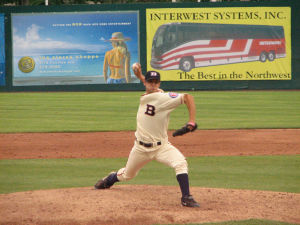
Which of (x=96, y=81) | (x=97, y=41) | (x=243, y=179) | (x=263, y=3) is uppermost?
(x=263, y=3)

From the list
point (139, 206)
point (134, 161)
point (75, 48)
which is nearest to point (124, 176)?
point (134, 161)

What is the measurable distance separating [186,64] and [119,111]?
824 cm

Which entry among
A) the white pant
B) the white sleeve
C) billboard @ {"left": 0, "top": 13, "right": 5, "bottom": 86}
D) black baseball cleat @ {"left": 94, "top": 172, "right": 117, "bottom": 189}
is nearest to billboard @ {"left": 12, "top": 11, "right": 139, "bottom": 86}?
billboard @ {"left": 0, "top": 13, "right": 5, "bottom": 86}

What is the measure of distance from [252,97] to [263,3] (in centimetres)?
571

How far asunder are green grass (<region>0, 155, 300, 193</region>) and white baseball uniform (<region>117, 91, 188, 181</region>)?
168 centimetres

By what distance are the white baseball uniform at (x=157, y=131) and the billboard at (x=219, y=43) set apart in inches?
756

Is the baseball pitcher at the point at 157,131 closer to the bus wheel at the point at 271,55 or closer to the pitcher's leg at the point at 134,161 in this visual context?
the pitcher's leg at the point at 134,161

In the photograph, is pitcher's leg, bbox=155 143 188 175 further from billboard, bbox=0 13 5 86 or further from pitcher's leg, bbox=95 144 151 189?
billboard, bbox=0 13 5 86

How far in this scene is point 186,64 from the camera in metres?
25.6

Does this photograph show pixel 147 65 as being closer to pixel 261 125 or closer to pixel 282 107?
pixel 282 107

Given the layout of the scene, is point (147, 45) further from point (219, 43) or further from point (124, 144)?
point (124, 144)

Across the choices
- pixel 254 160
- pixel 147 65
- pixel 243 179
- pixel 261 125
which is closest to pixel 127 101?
pixel 147 65

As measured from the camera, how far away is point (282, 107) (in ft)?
61.5

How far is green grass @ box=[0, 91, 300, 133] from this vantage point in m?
14.9
